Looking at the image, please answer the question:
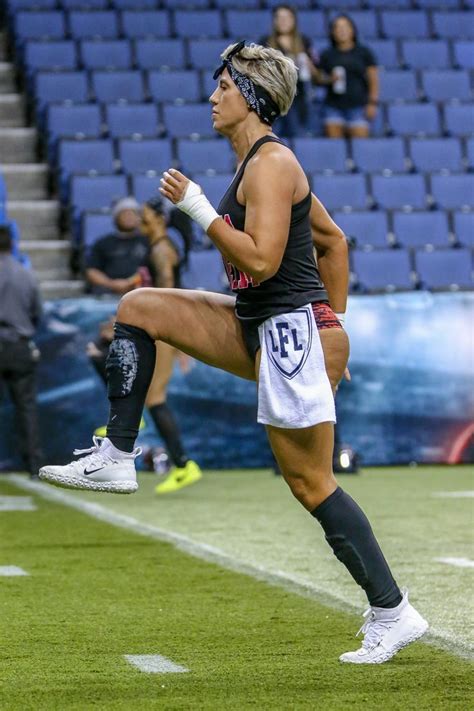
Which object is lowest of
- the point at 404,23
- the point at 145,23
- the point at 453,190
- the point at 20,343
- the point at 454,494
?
the point at 454,494

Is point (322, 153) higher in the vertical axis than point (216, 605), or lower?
higher

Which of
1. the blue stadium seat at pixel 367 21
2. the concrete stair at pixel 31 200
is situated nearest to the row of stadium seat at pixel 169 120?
the concrete stair at pixel 31 200

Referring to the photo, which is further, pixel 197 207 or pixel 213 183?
pixel 213 183

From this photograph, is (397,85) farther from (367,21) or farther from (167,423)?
(167,423)

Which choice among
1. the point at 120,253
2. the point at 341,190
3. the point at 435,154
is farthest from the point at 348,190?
the point at 120,253

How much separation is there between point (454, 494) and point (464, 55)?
7541mm

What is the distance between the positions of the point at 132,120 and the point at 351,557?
34.8 ft

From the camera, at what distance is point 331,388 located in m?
4.40

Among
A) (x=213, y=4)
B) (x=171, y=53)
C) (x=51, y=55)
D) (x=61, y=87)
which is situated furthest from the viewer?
(x=213, y=4)

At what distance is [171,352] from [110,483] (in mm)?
5655

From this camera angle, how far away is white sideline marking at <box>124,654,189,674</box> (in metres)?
4.25

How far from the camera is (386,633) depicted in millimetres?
4391

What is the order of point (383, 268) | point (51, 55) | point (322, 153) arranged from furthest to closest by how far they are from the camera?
point (51, 55) < point (322, 153) < point (383, 268)

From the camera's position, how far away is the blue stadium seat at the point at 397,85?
15680 mm
